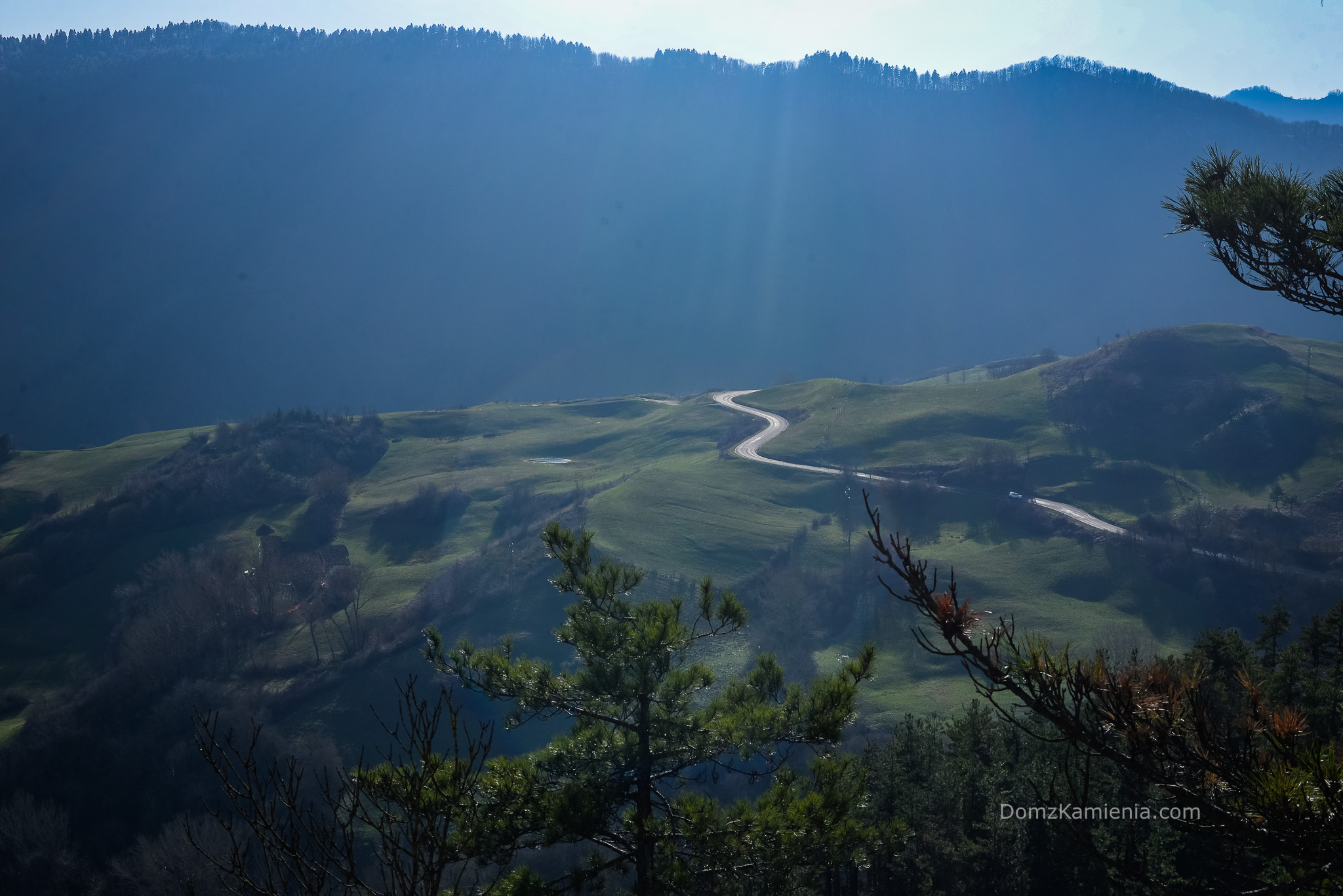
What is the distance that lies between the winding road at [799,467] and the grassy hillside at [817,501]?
5.62 feet

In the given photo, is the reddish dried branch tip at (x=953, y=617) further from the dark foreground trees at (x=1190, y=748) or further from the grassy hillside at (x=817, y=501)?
the grassy hillside at (x=817, y=501)

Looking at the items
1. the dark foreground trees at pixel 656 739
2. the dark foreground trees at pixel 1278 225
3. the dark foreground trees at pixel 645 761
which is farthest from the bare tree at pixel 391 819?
the dark foreground trees at pixel 1278 225

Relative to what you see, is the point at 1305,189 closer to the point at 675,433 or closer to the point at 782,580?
the point at 782,580

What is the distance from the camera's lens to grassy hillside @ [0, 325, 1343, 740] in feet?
160

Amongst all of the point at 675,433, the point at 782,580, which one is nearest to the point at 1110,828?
the point at 782,580

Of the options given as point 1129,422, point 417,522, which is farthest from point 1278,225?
point 1129,422

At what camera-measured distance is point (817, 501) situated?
2621 inches

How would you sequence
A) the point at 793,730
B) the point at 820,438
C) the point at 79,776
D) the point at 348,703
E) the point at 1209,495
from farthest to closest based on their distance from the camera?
1. the point at 820,438
2. the point at 1209,495
3. the point at 348,703
4. the point at 79,776
5. the point at 793,730

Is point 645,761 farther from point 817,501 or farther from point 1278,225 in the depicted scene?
point 817,501

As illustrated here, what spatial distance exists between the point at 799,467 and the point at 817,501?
701 cm

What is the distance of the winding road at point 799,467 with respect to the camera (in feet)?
198

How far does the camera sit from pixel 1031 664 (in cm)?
481

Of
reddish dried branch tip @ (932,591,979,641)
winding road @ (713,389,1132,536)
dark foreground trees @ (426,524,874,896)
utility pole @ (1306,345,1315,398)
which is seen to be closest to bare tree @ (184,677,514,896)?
dark foreground trees @ (426,524,874,896)

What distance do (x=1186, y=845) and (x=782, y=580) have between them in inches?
1566
